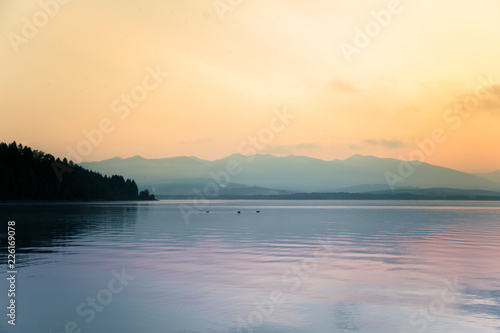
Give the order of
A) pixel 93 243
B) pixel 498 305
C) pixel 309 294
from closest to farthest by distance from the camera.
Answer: pixel 498 305, pixel 309 294, pixel 93 243

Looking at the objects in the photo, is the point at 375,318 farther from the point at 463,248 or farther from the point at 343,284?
the point at 463,248

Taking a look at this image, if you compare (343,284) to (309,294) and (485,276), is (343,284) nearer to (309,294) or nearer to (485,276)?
(309,294)

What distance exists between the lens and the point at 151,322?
1639cm

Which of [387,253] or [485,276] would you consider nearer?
[485,276]

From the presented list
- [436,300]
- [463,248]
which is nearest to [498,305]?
[436,300]

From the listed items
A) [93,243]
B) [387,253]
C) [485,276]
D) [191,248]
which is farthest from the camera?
[93,243]

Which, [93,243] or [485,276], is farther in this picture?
[93,243]

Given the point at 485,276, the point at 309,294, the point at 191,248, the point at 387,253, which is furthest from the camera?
the point at 191,248

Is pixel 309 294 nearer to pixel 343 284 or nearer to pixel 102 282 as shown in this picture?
pixel 343 284

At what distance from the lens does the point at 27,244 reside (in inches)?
1598

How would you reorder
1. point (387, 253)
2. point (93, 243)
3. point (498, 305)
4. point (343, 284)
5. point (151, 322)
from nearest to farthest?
point (151, 322) → point (498, 305) → point (343, 284) → point (387, 253) → point (93, 243)

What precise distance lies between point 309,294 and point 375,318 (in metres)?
4.50

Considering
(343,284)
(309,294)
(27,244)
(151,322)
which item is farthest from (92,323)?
(27,244)

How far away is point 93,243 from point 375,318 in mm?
31307
